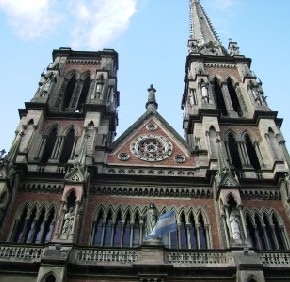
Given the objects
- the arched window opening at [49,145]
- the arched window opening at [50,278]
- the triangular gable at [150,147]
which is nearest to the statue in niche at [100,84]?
the triangular gable at [150,147]

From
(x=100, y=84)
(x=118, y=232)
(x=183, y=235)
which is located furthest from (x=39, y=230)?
(x=100, y=84)

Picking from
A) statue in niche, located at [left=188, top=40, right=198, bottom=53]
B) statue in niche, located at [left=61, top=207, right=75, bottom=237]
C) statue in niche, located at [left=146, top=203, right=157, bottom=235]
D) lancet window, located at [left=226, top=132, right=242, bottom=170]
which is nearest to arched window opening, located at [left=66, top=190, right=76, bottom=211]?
statue in niche, located at [left=61, top=207, right=75, bottom=237]

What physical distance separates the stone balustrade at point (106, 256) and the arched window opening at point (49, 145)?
7905 mm

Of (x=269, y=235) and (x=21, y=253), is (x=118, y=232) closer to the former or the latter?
(x=21, y=253)

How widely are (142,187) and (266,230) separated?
20.5ft

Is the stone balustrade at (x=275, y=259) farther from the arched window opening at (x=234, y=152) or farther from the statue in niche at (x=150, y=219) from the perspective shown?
the arched window opening at (x=234, y=152)

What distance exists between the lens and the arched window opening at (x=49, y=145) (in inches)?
977

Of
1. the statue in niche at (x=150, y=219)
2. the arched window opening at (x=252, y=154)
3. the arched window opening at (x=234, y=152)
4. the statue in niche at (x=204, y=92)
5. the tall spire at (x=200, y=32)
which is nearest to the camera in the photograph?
the statue in niche at (x=150, y=219)

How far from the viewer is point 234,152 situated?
85.6 feet

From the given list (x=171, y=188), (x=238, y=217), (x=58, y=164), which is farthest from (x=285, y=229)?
(x=58, y=164)

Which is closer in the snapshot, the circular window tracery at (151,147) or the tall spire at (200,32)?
the circular window tracery at (151,147)

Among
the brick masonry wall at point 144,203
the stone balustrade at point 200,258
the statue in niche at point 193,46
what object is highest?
the statue in niche at point 193,46

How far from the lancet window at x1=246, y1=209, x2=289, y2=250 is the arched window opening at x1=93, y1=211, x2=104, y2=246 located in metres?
6.81

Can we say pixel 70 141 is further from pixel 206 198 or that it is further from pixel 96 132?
pixel 206 198
